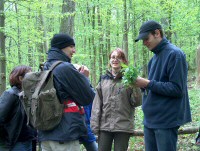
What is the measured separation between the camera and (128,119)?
4.27m

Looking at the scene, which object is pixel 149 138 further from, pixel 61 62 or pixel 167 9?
pixel 167 9

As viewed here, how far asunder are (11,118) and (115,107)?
1.51 metres

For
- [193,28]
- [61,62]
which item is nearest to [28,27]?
[61,62]

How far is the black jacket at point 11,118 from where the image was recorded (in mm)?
3846

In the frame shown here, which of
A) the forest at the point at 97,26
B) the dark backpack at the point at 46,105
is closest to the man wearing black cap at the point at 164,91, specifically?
the dark backpack at the point at 46,105

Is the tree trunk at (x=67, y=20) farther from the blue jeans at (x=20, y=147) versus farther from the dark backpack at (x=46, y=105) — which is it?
the dark backpack at (x=46, y=105)

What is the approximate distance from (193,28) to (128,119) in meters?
16.8

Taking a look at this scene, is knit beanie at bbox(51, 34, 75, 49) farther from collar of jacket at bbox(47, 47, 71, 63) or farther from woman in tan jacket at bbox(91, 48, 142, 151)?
woman in tan jacket at bbox(91, 48, 142, 151)

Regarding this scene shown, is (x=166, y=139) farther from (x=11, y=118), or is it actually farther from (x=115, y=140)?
(x=11, y=118)

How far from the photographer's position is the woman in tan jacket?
166 inches

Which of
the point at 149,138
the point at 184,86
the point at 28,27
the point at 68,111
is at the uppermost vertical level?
the point at 28,27

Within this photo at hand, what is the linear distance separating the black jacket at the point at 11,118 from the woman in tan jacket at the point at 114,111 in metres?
1.09

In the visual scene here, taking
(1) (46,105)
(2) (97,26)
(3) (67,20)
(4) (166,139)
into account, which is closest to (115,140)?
(4) (166,139)

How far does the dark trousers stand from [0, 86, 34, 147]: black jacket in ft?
3.87
